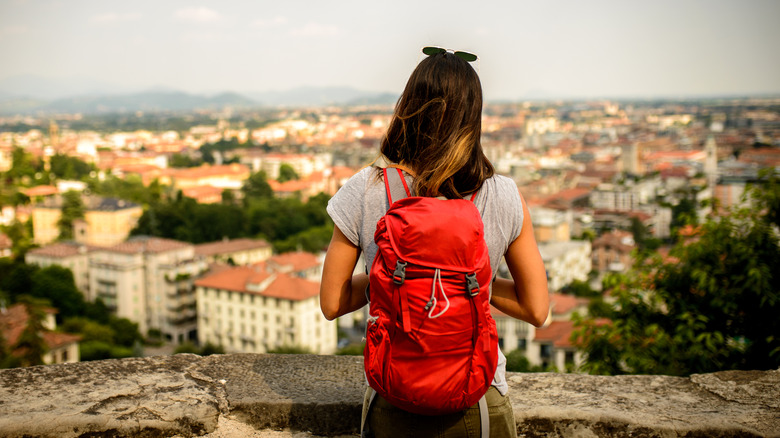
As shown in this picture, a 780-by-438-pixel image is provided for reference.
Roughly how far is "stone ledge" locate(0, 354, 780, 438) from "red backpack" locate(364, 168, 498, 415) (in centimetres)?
55

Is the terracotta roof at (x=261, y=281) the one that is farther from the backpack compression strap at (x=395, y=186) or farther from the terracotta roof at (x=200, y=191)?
the terracotta roof at (x=200, y=191)

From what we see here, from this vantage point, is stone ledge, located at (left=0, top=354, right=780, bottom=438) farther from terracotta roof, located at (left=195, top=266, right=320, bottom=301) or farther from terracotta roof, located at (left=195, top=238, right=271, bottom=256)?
terracotta roof, located at (left=195, top=238, right=271, bottom=256)

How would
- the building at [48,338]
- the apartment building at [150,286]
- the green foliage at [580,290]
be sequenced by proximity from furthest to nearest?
the green foliage at [580,290] < the apartment building at [150,286] < the building at [48,338]

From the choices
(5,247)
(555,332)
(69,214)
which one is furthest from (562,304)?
(69,214)

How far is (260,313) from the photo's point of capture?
17297 millimetres

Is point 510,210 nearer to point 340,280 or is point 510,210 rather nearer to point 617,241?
point 340,280

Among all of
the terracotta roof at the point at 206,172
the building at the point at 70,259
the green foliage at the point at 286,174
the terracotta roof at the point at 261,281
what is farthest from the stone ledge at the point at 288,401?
the green foliage at the point at 286,174

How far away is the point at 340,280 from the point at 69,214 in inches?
1254

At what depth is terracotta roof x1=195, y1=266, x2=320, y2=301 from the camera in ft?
54.9

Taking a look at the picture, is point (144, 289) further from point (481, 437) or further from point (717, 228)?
point (481, 437)

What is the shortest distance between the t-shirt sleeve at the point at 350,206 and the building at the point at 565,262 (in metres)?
20.7

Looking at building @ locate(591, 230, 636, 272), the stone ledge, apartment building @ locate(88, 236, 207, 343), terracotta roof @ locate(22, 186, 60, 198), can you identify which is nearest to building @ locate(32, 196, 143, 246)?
terracotta roof @ locate(22, 186, 60, 198)

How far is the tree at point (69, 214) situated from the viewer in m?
29.4

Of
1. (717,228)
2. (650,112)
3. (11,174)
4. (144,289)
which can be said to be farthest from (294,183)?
(650,112)
